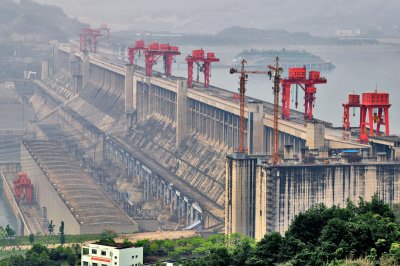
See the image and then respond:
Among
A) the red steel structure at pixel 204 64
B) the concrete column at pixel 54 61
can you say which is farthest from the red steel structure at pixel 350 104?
the concrete column at pixel 54 61

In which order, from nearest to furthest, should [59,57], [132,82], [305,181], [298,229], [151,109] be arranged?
[298,229], [305,181], [151,109], [132,82], [59,57]

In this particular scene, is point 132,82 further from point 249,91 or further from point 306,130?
point 306,130

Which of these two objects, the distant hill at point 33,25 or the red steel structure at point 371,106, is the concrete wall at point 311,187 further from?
the distant hill at point 33,25

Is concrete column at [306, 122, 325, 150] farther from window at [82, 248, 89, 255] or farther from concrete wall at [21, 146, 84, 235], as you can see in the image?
window at [82, 248, 89, 255]

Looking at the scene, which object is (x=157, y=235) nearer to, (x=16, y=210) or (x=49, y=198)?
(x=49, y=198)

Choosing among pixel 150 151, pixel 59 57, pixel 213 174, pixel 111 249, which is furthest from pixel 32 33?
pixel 111 249

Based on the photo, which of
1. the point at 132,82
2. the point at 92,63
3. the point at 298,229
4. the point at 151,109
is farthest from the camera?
the point at 92,63
